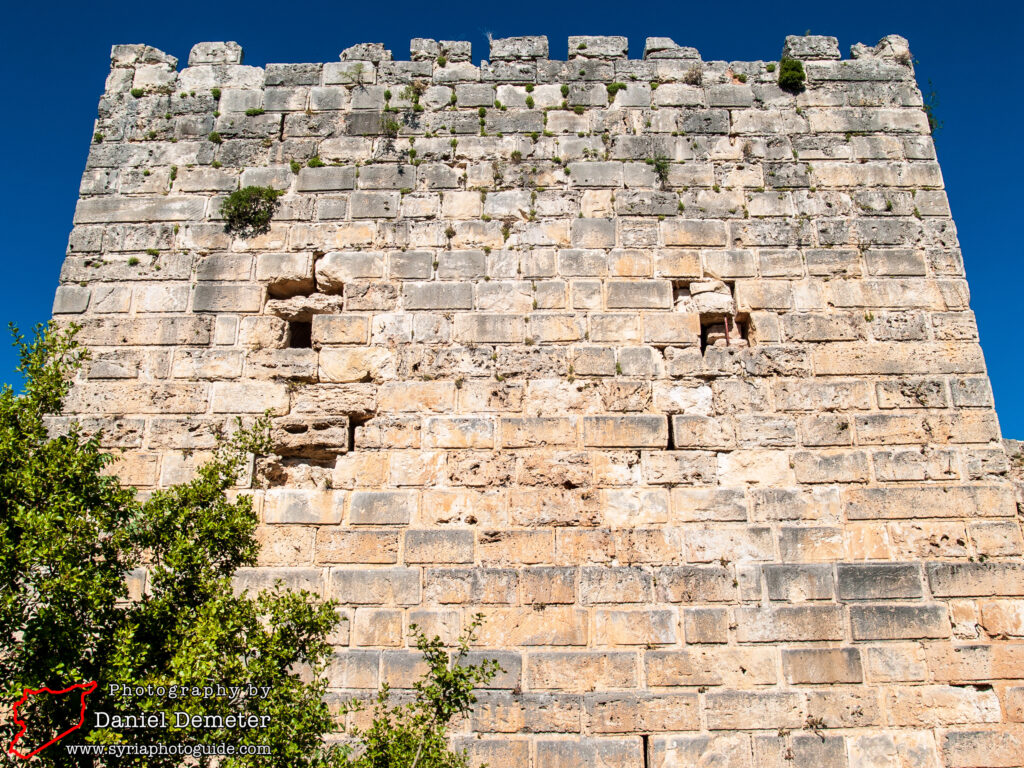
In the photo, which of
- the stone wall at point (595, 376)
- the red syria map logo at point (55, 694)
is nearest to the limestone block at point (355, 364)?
the stone wall at point (595, 376)

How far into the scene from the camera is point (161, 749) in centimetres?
379

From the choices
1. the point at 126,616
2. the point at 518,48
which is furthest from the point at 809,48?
the point at 126,616

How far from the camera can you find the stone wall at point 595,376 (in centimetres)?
514

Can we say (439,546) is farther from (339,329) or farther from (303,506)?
(339,329)

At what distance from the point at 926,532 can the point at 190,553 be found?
4934 millimetres

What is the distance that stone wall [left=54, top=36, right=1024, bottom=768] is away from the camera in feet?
16.9

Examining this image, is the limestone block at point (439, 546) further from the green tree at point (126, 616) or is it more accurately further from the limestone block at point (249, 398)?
the limestone block at point (249, 398)

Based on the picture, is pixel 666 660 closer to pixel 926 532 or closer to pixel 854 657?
pixel 854 657

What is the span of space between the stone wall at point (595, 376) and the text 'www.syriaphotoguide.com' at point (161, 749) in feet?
4.71

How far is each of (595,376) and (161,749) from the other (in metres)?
3.64

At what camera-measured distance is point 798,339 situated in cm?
592

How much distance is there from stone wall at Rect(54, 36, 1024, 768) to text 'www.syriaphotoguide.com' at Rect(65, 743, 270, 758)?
56.5 inches

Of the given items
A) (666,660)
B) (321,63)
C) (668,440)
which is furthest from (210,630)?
Result: (321,63)

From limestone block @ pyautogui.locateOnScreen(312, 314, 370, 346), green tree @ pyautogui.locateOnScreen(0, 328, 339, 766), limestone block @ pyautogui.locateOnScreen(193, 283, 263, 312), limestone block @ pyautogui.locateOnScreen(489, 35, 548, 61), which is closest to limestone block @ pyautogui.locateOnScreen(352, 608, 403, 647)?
green tree @ pyautogui.locateOnScreen(0, 328, 339, 766)
